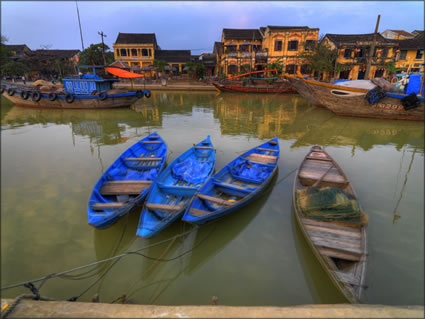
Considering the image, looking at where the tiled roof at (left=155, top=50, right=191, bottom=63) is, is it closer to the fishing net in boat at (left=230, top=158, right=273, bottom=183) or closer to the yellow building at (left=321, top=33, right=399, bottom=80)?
the yellow building at (left=321, top=33, right=399, bottom=80)

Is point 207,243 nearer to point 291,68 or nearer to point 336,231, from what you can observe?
point 336,231

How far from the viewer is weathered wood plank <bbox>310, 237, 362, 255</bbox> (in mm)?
4478

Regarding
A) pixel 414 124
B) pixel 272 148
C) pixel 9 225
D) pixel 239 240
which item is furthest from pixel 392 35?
pixel 9 225

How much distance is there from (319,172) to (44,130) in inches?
657

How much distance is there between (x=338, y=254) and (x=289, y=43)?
38.5 metres

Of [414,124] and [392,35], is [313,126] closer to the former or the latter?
[414,124]

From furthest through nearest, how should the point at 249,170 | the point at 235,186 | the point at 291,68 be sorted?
the point at 291,68
the point at 249,170
the point at 235,186

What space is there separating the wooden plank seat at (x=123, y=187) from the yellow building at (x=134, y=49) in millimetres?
43165

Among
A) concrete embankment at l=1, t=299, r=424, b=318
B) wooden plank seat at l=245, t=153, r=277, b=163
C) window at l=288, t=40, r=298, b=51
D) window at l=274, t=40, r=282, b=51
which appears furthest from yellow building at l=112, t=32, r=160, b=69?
concrete embankment at l=1, t=299, r=424, b=318

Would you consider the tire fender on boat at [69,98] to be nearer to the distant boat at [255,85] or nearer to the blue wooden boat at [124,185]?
the blue wooden boat at [124,185]

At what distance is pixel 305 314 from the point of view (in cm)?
306

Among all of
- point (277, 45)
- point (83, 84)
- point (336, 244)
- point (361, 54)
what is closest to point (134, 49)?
point (277, 45)

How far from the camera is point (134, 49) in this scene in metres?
44.0

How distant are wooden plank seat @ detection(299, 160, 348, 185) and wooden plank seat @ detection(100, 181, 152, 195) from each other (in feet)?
15.7
